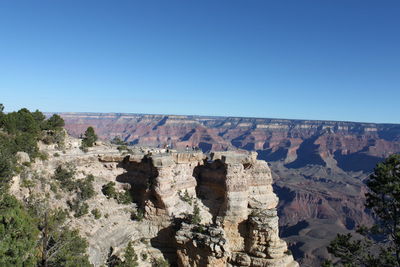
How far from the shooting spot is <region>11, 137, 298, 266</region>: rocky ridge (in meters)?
28.7

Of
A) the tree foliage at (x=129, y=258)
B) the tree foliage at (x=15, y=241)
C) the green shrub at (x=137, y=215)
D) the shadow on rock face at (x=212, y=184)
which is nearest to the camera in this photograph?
the tree foliage at (x=15, y=241)

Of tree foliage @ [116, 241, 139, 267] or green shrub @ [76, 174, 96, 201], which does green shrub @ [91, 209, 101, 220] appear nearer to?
green shrub @ [76, 174, 96, 201]

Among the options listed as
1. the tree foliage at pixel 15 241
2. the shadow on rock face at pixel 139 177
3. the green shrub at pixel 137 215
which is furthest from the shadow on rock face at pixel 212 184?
the tree foliage at pixel 15 241

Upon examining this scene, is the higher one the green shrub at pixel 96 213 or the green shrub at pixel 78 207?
the green shrub at pixel 78 207

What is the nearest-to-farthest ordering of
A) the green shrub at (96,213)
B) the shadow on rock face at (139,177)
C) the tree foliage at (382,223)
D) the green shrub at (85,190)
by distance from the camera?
the tree foliage at (382,223) < the green shrub at (96,213) < the green shrub at (85,190) < the shadow on rock face at (139,177)

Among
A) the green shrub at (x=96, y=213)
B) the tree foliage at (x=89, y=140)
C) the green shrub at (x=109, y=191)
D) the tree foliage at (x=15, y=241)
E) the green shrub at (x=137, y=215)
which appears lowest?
the green shrub at (x=137, y=215)

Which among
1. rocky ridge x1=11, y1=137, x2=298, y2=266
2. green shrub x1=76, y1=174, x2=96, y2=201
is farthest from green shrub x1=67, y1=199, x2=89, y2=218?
green shrub x1=76, y1=174, x2=96, y2=201

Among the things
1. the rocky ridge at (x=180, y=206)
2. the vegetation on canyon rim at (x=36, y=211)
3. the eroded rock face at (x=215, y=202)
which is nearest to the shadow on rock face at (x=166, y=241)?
the rocky ridge at (x=180, y=206)

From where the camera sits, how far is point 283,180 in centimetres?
15562

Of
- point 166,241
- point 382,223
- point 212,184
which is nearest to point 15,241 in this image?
point 166,241

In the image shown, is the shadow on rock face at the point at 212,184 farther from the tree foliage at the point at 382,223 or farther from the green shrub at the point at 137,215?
the tree foliage at the point at 382,223

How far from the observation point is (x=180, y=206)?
33.5 meters

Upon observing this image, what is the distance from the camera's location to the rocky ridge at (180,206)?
28719 mm

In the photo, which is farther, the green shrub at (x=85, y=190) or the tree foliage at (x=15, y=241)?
the green shrub at (x=85, y=190)
